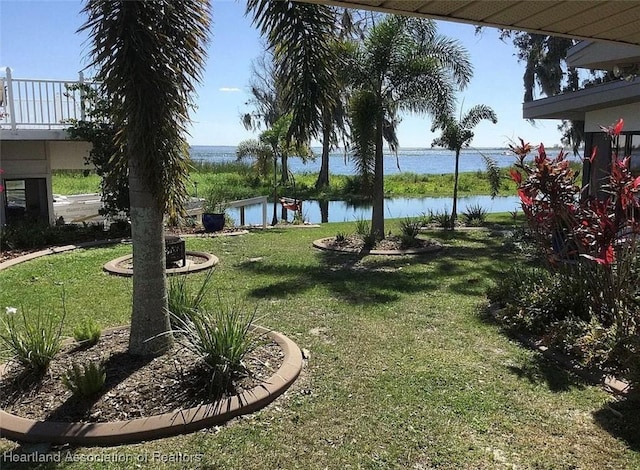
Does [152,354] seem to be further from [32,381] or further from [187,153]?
[187,153]

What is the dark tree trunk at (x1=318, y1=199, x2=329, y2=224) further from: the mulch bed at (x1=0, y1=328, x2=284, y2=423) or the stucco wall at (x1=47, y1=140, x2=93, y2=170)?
the mulch bed at (x1=0, y1=328, x2=284, y2=423)

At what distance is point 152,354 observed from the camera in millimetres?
4020

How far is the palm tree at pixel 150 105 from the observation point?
141 inches

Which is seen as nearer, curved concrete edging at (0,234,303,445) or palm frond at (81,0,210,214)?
curved concrete edging at (0,234,303,445)

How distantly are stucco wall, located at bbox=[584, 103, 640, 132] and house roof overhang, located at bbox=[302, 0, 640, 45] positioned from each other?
236 inches

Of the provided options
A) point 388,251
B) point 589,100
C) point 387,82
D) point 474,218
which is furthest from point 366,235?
point 474,218

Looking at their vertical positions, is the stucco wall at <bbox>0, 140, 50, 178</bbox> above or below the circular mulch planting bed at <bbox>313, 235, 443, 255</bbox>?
above

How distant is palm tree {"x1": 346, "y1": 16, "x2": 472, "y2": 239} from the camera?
9.98m

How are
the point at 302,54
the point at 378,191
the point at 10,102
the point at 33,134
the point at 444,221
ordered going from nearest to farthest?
1. the point at 302,54
2. the point at 10,102
3. the point at 378,191
4. the point at 33,134
5. the point at 444,221

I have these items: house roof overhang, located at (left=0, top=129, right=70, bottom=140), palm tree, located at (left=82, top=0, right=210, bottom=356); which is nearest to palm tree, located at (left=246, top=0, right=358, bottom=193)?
palm tree, located at (left=82, top=0, right=210, bottom=356)

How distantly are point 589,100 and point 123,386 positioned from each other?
868 centimetres

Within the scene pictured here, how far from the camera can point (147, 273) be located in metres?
3.96

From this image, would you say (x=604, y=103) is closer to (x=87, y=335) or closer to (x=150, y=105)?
(x=150, y=105)

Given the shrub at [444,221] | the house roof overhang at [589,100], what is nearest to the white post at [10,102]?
the shrub at [444,221]
